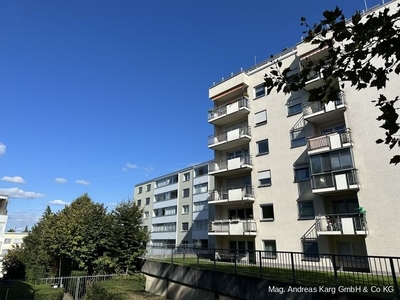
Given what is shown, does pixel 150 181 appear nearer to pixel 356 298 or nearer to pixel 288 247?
pixel 288 247

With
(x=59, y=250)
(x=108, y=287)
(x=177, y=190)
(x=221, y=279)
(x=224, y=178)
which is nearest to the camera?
(x=221, y=279)

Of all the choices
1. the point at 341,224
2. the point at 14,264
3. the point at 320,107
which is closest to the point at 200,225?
the point at 14,264

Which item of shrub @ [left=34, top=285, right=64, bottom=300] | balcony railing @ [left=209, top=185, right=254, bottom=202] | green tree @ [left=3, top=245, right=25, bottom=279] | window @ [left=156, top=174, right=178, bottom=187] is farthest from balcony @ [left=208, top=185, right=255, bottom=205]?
window @ [left=156, top=174, right=178, bottom=187]

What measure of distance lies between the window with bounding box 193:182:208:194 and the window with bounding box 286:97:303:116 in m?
24.8

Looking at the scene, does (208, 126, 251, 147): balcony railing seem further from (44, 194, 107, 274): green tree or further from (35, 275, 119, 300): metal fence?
(35, 275, 119, 300): metal fence

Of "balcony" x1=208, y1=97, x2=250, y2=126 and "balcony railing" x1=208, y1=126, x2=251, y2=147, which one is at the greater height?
"balcony" x1=208, y1=97, x2=250, y2=126

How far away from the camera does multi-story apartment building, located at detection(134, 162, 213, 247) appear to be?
43281mm

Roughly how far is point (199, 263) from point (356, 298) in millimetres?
10897

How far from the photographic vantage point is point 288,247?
19.6 m

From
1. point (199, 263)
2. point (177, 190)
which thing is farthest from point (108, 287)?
point (177, 190)

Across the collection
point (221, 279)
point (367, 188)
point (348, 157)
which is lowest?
point (221, 279)

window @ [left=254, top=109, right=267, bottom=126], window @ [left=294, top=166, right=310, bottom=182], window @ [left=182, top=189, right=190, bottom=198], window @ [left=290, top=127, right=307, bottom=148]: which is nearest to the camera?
window @ [left=294, top=166, right=310, bottom=182]

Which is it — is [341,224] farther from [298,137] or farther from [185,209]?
[185,209]

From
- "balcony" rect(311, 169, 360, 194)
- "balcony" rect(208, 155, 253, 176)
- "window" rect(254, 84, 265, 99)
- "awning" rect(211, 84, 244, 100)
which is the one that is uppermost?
"awning" rect(211, 84, 244, 100)
